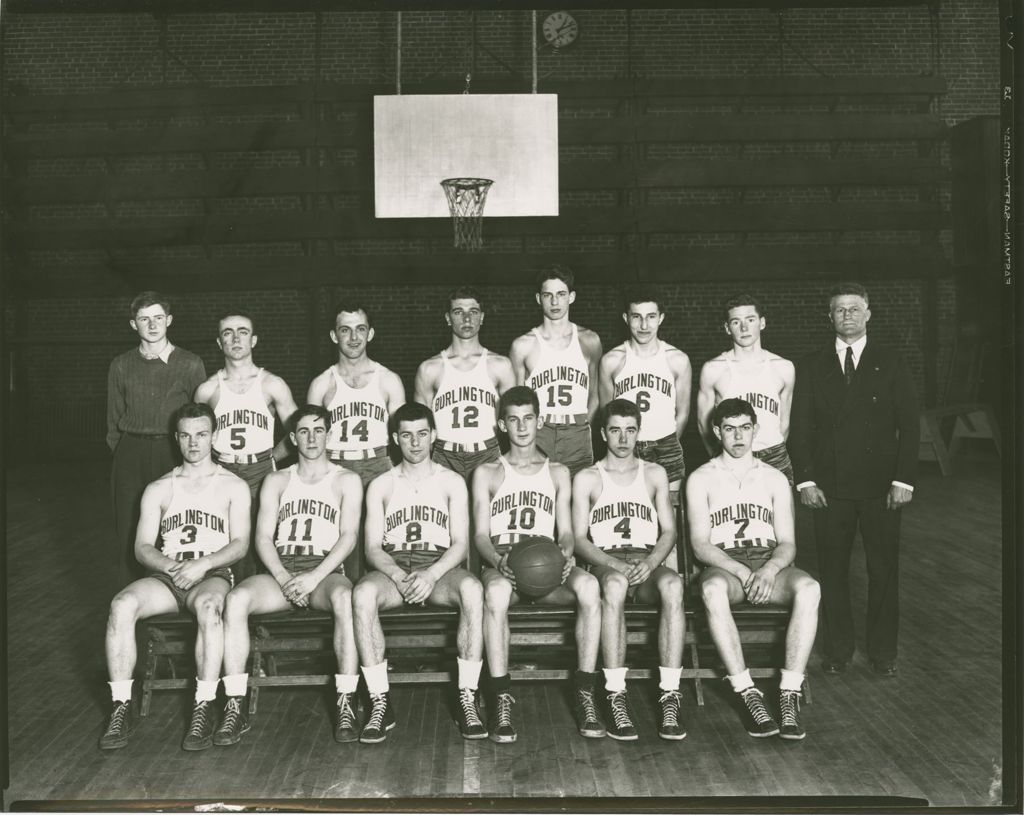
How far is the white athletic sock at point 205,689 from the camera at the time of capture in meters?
3.81

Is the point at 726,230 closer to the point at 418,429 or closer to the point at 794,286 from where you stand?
the point at 794,286

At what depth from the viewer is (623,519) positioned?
4266 millimetres

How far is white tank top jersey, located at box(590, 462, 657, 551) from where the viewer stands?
14.0ft

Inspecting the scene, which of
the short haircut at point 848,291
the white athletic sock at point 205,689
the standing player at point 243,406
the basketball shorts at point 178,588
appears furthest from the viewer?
the standing player at point 243,406

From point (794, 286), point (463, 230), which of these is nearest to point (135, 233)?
point (463, 230)

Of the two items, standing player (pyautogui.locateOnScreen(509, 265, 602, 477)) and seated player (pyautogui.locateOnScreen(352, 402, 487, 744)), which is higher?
standing player (pyautogui.locateOnScreen(509, 265, 602, 477))

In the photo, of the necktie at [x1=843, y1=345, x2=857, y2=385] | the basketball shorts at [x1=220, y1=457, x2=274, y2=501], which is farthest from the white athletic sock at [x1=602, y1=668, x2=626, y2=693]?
the basketball shorts at [x1=220, y1=457, x2=274, y2=501]

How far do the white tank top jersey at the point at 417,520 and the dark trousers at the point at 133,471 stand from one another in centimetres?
122

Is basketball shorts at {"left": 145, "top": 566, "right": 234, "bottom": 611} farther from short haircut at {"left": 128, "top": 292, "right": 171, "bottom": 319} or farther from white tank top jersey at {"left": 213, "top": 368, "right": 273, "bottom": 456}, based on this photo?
short haircut at {"left": 128, "top": 292, "right": 171, "bottom": 319}

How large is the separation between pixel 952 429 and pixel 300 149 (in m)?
7.87

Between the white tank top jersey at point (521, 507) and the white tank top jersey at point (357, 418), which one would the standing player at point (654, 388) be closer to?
the white tank top jersey at point (521, 507)

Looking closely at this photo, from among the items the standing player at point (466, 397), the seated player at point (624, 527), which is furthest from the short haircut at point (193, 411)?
the seated player at point (624, 527)

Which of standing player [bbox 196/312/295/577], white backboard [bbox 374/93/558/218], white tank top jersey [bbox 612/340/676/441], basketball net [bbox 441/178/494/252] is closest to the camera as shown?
standing player [bbox 196/312/295/577]

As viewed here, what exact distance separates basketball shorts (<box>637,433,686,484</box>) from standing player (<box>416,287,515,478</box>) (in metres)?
0.72
